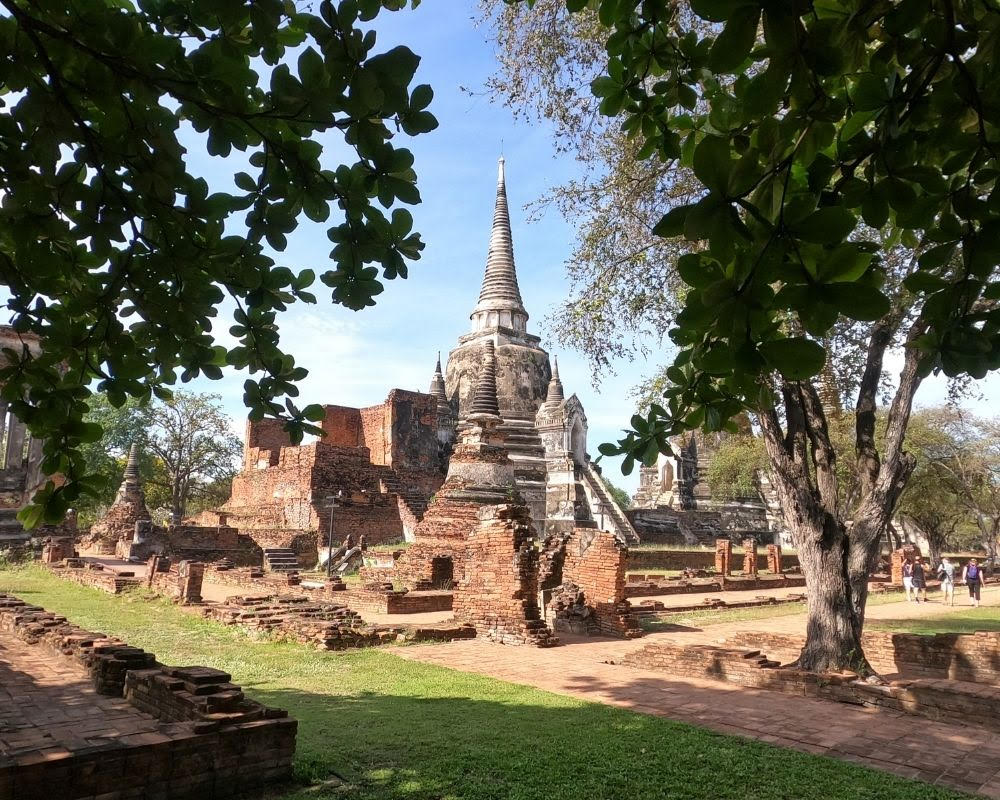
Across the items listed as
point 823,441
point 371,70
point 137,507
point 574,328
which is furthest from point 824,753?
point 137,507

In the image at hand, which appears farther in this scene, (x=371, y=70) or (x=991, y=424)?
(x=991, y=424)

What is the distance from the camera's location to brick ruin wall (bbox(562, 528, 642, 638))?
11.6 m

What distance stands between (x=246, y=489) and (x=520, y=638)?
21.9 metres

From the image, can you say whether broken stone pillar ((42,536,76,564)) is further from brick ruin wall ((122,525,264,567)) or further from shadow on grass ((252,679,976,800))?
shadow on grass ((252,679,976,800))

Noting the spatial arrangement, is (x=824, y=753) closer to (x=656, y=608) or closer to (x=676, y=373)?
(x=676, y=373)

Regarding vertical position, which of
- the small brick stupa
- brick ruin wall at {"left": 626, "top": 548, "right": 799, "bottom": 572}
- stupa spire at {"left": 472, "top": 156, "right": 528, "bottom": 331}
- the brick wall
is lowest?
the brick wall

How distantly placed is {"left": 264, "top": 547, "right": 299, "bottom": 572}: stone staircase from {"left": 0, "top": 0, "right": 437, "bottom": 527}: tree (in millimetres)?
18780

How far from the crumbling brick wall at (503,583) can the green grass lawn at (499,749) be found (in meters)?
2.40

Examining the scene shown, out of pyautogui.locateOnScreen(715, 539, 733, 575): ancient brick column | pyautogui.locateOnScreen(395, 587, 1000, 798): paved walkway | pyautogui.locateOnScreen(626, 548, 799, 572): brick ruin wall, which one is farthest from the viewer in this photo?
pyautogui.locateOnScreen(626, 548, 799, 572): brick ruin wall

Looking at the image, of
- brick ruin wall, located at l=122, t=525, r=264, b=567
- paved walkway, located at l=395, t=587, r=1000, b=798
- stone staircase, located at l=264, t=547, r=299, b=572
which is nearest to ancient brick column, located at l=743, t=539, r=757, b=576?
stone staircase, located at l=264, t=547, r=299, b=572

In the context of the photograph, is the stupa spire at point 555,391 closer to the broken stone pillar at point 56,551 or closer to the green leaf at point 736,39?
the broken stone pillar at point 56,551

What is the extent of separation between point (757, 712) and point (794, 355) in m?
5.84

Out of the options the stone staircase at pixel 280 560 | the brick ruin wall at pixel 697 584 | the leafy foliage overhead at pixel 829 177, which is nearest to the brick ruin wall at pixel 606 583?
the brick ruin wall at pixel 697 584

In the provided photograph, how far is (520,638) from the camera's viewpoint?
1011 centimetres
